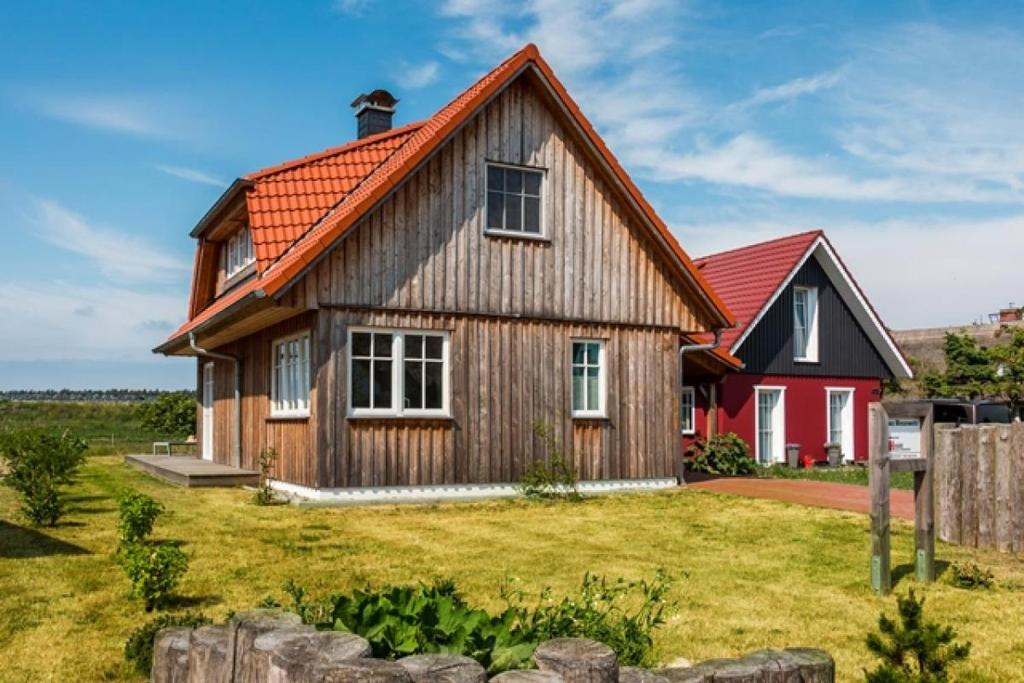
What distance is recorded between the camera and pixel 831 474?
22.2m

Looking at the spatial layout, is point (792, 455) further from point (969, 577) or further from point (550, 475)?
point (969, 577)

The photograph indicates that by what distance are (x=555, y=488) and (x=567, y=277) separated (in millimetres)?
3543

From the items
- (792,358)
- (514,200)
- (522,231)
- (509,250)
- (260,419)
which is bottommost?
(260,419)

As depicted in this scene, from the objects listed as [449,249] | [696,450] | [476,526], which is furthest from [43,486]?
[696,450]

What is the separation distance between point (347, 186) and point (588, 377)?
552 cm

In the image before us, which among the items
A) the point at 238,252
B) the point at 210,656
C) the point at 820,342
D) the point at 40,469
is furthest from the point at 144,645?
the point at 820,342

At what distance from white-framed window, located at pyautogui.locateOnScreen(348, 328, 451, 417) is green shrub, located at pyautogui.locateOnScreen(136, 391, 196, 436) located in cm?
2029

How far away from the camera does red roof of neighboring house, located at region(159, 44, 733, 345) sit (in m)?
13.9

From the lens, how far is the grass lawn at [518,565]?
661 cm

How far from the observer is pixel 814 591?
27.1 ft

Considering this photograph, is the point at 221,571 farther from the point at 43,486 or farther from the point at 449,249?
the point at 449,249

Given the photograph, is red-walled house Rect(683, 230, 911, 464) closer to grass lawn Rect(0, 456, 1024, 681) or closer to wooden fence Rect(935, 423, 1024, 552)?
grass lawn Rect(0, 456, 1024, 681)

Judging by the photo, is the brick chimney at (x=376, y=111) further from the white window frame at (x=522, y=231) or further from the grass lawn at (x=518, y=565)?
the grass lawn at (x=518, y=565)

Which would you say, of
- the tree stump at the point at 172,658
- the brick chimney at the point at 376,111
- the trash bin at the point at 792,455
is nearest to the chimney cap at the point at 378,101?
the brick chimney at the point at 376,111
